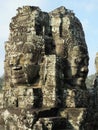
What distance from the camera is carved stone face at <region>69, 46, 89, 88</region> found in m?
12.9

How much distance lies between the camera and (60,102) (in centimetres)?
1221

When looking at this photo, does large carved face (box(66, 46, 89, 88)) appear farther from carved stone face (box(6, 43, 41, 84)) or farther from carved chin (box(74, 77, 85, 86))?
carved stone face (box(6, 43, 41, 84))

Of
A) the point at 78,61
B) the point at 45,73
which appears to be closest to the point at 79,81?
the point at 78,61

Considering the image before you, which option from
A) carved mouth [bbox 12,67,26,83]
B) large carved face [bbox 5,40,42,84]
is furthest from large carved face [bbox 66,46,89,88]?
carved mouth [bbox 12,67,26,83]

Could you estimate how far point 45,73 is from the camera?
12312 millimetres

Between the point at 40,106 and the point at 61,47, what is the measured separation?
2205 millimetres

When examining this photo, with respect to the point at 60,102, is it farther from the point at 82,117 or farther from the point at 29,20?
the point at 29,20

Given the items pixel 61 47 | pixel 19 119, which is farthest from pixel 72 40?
pixel 19 119

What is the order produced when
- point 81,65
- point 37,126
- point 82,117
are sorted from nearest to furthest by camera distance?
1. point 37,126
2. point 82,117
3. point 81,65

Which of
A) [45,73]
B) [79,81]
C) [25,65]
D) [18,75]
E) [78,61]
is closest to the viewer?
[45,73]

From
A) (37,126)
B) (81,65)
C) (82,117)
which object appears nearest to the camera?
(37,126)

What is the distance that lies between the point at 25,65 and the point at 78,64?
1.69 metres

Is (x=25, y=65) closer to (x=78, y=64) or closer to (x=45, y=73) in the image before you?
(x=45, y=73)

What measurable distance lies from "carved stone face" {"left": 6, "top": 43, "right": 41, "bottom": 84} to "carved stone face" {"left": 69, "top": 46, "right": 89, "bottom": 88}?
1119mm
